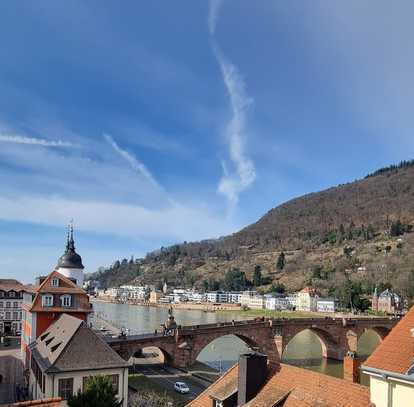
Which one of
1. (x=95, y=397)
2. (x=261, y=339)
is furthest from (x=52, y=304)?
(x=261, y=339)

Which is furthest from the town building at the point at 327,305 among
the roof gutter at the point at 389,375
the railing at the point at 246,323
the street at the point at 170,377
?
the roof gutter at the point at 389,375

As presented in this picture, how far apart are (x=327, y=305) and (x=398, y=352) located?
470 ft

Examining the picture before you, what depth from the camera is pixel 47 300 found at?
41688 millimetres

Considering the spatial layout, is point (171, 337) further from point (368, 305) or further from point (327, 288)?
point (327, 288)

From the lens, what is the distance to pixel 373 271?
6693 inches

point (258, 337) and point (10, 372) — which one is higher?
point (258, 337)

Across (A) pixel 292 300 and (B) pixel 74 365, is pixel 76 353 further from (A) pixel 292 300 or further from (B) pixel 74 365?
(A) pixel 292 300

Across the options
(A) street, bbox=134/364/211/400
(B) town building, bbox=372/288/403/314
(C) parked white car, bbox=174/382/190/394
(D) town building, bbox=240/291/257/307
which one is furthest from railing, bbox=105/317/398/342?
(D) town building, bbox=240/291/257/307

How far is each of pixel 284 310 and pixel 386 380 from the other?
15708 cm

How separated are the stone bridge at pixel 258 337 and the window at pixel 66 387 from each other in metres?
18.1

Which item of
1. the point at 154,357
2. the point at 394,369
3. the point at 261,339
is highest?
the point at 394,369

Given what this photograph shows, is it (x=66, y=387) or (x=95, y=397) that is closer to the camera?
(x=95, y=397)

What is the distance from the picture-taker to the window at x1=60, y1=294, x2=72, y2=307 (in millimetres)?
42375

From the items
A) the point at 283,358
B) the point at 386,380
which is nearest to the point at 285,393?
the point at 386,380
